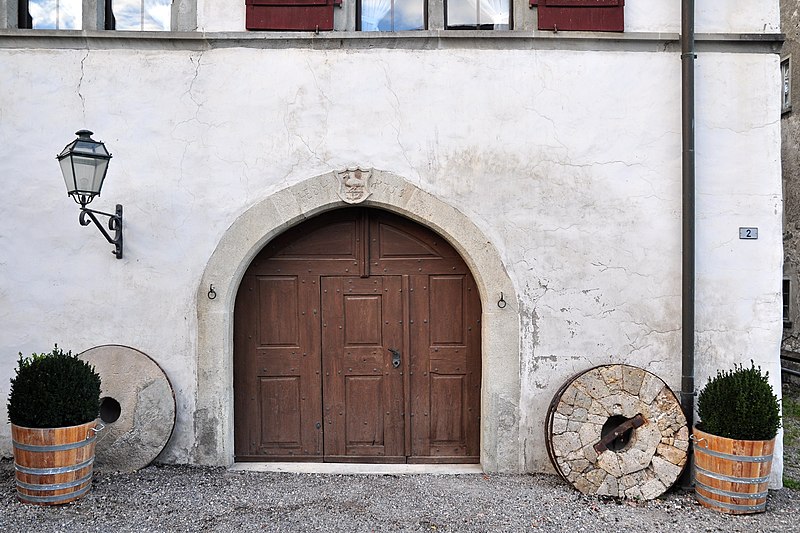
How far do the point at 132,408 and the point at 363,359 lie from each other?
172 cm

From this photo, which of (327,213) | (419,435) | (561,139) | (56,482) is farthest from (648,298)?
(56,482)

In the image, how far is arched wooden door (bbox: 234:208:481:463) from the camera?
486 centimetres

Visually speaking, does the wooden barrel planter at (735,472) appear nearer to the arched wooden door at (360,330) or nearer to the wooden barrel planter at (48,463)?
the arched wooden door at (360,330)

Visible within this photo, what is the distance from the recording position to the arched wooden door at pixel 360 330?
4.86 meters

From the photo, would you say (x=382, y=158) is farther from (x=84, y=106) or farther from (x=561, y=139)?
(x=84, y=106)

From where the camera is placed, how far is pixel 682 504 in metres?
4.18

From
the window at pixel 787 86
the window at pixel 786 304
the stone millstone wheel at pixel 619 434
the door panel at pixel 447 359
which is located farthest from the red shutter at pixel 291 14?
the window at pixel 786 304

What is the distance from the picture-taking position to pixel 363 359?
487 cm

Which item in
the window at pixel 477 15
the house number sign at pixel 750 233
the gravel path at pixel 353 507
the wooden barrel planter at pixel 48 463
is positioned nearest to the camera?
the gravel path at pixel 353 507

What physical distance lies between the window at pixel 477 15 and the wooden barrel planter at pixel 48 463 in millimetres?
3942

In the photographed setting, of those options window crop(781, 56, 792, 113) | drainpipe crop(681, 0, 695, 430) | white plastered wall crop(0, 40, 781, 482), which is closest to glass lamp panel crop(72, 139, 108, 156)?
white plastered wall crop(0, 40, 781, 482)

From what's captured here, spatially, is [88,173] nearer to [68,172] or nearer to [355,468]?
[68,172]

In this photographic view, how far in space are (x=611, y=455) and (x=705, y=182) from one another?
212cm

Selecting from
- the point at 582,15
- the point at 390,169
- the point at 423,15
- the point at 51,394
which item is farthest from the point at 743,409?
the point at 51,394
